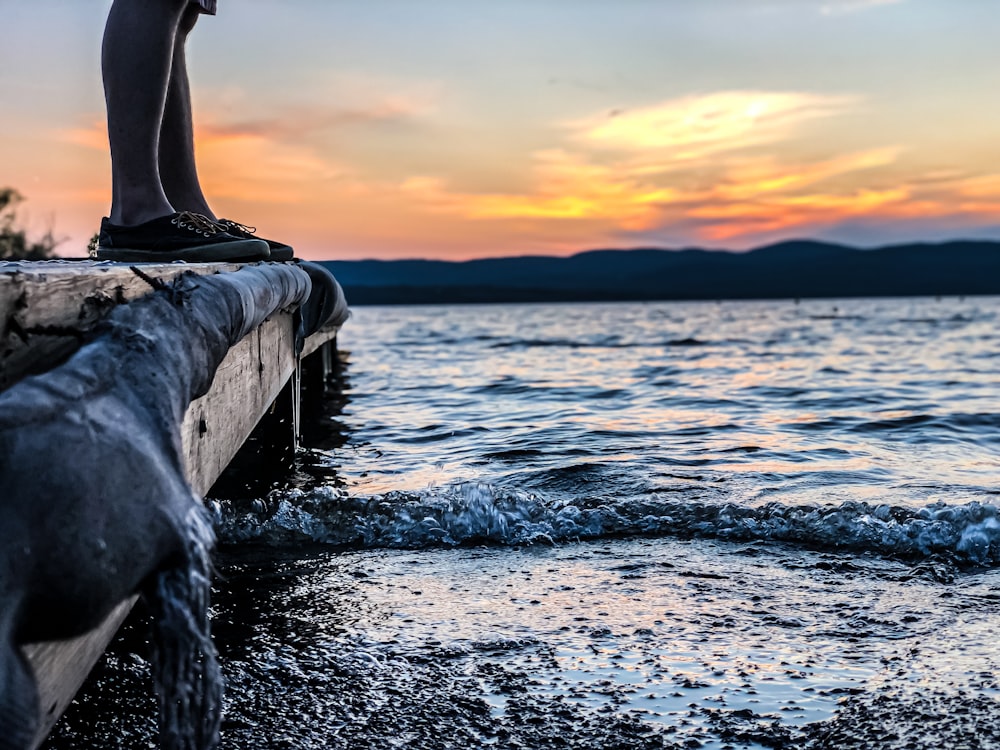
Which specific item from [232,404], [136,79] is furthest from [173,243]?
[232,404]

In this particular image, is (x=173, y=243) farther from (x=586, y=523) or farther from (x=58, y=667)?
(x=58, y=667)

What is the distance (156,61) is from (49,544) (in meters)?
2.33

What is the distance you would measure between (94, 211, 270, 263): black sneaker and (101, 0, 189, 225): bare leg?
0.14 metres

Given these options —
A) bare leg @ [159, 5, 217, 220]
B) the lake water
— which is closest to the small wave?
the lake water

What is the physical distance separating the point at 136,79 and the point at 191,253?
1.97 ft

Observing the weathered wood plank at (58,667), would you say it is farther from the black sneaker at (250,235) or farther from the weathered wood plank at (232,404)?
the black sneaker at (250,235)

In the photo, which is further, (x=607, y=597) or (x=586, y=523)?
(x=586, y=523)

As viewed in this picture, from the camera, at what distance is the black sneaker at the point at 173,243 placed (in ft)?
10.2

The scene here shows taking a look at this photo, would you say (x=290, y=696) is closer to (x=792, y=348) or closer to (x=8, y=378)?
(x=8, y=378)

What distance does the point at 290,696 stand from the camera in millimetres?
2174

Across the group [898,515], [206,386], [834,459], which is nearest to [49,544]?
[206,386]

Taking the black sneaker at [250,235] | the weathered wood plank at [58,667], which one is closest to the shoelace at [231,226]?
the black sneaker at [250,235]

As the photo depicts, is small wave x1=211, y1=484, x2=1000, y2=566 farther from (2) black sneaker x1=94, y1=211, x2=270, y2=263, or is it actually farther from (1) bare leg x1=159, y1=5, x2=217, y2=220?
(1) bare leg x1=159, y1=5, x2=217, y2=220

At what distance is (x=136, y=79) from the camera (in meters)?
2.88
